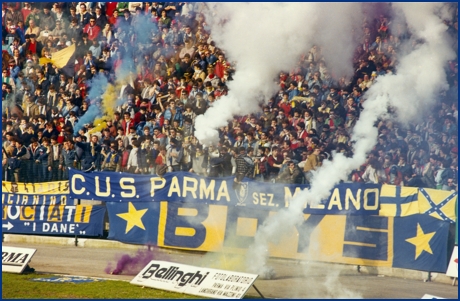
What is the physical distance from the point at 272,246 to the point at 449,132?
539 centimetres

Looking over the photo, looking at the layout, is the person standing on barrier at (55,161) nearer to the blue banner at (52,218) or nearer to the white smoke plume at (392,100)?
the blue banner at (52,218)

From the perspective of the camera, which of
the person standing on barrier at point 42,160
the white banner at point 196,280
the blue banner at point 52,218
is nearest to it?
the white banner at point 196,280

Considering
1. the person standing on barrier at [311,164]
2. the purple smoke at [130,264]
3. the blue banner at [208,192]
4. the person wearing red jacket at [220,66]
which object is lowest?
the purple smoke at [130,264]

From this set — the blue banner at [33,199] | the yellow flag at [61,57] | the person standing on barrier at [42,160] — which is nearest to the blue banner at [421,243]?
A: the blue banner at [33,199]

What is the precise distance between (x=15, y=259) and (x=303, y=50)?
10.1 m

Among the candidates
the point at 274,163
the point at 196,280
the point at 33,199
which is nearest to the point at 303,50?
the point at 274,163

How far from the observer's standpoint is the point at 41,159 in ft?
79.0

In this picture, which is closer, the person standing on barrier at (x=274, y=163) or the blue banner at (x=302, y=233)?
the blue banner at (x=302, y=233)

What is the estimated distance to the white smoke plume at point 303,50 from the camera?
19.4 meters

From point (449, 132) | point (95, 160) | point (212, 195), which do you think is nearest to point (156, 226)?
point (212, 195)

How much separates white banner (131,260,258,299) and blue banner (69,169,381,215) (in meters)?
3.39

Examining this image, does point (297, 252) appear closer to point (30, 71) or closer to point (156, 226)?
point (156, 226)

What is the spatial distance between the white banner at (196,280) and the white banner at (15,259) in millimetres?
3288

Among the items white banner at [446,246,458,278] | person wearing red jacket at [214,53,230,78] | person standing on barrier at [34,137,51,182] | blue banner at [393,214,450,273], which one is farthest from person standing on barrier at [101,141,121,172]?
white banner at [446,246,458,278]
